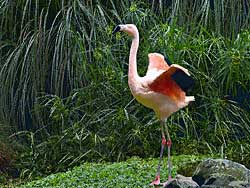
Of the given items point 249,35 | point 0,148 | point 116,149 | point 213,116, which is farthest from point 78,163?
point 249,35

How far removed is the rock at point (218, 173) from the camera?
4426mm

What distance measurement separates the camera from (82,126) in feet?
22.5

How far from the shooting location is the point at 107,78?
6.87 metres

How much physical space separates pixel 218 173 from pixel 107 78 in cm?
261

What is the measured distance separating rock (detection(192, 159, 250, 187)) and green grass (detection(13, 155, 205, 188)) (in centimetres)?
56

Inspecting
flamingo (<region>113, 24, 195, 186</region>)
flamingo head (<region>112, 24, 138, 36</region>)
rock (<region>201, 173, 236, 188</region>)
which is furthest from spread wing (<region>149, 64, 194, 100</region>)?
rock (<region>201, 173, 236, 188</region>)

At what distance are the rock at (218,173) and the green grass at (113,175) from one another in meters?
0.56

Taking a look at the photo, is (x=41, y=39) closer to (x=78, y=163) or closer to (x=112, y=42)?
(x=112, y=42)

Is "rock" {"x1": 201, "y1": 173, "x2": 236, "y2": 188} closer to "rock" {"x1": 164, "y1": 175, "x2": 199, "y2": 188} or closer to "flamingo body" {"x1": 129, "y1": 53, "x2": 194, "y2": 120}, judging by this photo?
"rock" {"x1": 164, "y1": 175, "x2": 199, "y2": 188}

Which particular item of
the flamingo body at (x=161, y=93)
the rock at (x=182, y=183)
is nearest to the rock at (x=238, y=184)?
the rock at (x=182, y=183)

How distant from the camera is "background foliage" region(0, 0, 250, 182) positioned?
21.8ft

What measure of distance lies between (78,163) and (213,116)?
1.36 metres

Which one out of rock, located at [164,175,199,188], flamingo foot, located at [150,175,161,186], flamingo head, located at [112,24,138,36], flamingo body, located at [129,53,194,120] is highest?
flamingo head, located at [112,24,138,36]

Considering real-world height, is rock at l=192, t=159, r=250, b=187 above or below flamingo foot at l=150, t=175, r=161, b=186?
above
